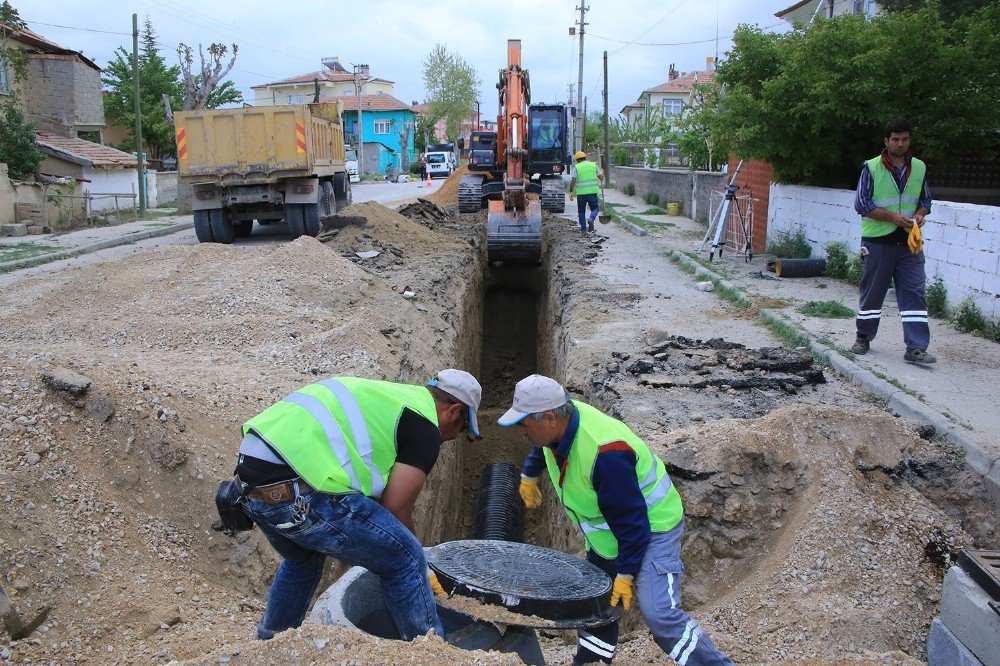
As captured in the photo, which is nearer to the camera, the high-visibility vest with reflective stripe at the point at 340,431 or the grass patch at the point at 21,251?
the high-visibility vest with reflective stripe at the point at 340,431

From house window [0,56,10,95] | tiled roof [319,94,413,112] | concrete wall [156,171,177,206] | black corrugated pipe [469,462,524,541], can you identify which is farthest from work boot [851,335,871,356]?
tiled roof [319,94,413,112]

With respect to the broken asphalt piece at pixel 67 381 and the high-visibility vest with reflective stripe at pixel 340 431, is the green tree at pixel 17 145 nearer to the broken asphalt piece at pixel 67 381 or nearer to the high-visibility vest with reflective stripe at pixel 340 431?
the broken asphalt piece at pixel 67 381

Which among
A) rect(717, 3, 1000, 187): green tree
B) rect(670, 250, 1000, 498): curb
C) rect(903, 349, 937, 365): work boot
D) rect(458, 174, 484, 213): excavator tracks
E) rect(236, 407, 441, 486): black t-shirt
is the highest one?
rect(717, 3, 1000, 187): green tree

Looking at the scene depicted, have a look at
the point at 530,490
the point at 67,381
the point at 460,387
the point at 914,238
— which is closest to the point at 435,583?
the point at 530,490

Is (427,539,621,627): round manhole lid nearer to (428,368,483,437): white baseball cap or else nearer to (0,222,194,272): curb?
(428,368,483,437): white baseball cap

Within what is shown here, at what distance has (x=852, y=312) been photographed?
9.23 m

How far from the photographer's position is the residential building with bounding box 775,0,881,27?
80.1 ft

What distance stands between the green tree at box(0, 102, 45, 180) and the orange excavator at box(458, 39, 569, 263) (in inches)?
496

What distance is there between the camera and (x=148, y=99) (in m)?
40.2

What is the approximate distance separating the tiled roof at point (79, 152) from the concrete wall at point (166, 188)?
143 cm

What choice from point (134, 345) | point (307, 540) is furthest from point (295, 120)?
point (307, 540)

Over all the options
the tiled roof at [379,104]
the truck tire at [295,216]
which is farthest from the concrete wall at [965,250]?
the tiled roof at [379,104]

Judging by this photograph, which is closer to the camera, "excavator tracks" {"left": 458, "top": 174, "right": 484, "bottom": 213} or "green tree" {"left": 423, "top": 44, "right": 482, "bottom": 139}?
"excavator tracks" {"left": 458, "top": 174, "right": 484, "bottom": 213}

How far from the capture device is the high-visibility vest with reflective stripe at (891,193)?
6770 millimetres
